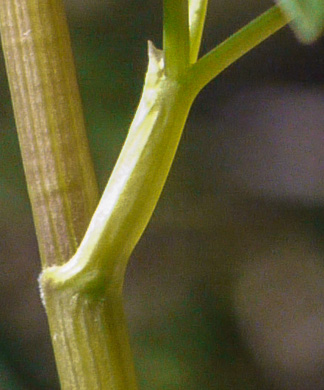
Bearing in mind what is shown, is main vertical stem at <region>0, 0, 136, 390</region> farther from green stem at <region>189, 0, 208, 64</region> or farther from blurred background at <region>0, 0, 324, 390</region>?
blurred background at <region>0, 0, 324, 390</region>

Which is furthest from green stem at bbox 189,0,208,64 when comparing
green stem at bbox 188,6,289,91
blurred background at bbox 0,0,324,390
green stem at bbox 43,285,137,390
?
blurred background at bbox 0,0,324,390

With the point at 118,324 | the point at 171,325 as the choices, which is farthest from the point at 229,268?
the point at 118,324

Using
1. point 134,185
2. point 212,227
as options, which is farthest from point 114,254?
point 212,227

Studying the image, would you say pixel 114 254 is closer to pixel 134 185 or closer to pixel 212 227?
pixel 134 185

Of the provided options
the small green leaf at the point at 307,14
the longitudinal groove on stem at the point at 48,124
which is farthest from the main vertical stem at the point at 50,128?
the small green leaf at the point at 307,14

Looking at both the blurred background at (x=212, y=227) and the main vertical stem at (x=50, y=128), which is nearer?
the main vertical stem at (x=50, y=128)

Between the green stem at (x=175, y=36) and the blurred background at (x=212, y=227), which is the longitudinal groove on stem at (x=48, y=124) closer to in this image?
the green stem at (x=175, y=36)
